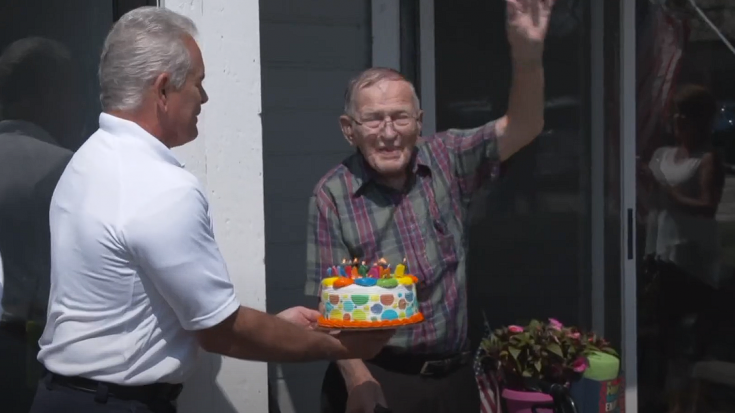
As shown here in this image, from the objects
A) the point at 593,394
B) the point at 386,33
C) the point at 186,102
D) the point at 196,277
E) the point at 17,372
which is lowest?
the point at 593,394

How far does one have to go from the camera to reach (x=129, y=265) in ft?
7.50

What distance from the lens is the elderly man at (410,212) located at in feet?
10.2

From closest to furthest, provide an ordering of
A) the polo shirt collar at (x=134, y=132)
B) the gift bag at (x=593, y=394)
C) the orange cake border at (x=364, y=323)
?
the polo shirt collar at (x=134, y=132) → the orange cake border at (x=364, y=323) → the gift bag at (x=593, y=394)

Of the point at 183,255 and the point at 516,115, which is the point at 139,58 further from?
the point at 516,115

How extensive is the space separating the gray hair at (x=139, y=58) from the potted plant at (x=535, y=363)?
162 cm

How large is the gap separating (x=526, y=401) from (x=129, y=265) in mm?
1591

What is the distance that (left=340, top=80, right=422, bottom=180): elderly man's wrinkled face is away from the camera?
310 cm

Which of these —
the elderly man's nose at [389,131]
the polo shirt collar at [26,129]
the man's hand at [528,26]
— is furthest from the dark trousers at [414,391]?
the polo shirt collar at [26,129]

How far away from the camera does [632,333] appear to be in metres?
4.74

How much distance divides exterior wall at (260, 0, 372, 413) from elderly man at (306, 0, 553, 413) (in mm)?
1015

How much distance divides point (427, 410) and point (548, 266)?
1730 millimetres

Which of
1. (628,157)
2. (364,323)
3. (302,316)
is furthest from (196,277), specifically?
(628,157)

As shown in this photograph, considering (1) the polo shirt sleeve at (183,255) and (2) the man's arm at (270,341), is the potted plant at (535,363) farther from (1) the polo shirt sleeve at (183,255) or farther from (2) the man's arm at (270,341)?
(1) the polo shirt sleeve at (183,255)

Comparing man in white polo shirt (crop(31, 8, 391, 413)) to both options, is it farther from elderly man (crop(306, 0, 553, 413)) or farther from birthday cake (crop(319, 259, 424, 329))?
elderly man (crop(306, 0, 553, 413))
